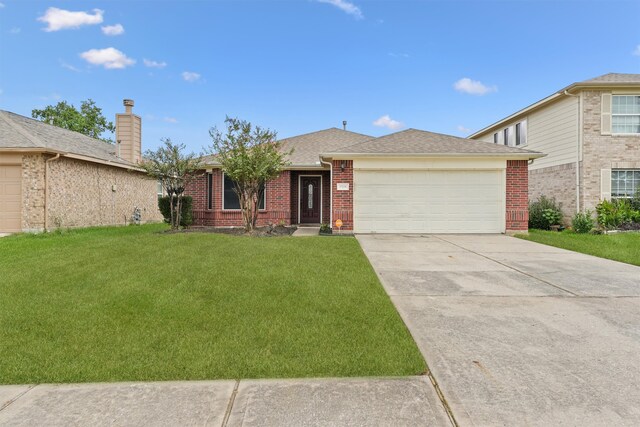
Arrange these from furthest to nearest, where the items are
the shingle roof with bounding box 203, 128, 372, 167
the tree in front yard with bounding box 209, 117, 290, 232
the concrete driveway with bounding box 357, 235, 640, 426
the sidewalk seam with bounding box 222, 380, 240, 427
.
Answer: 1. the shingle roof with bounding box 203, 128, 372, 167
2. the tree in front yard with bounding box 209, 117, 290, 232
3. the concrete driveway with bounding box 357, 235, 640, 426
4. the sidewalk seam with bounding box 222, 380, 240, 427

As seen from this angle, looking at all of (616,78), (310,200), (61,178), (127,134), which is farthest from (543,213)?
(127,134)

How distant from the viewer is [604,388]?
2.66m

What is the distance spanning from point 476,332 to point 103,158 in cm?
1676

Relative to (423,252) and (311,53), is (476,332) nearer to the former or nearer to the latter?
(423,252)

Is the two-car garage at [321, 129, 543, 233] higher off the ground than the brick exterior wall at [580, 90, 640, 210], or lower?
lower

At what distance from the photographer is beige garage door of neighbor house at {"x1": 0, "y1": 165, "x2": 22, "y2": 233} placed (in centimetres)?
1225

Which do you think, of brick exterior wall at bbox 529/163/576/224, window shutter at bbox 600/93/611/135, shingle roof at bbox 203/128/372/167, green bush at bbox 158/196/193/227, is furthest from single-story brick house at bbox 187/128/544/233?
green bush at bbox 158/196/193/227

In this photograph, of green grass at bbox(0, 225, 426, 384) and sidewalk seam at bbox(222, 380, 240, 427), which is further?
green grass at bbox(0, 225, 426, 384)

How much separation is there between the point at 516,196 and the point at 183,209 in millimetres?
11780

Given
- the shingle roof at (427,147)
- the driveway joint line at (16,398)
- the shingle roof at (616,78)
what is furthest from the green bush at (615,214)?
the driveway joint line at (16,398)

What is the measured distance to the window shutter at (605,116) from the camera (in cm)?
1318

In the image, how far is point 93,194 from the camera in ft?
49.4

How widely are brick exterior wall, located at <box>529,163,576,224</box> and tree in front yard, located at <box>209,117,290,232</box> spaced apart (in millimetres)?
11192

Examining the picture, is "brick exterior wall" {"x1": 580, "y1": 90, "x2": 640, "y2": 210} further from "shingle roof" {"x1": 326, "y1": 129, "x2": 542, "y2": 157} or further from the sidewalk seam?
the sidewalk seam
